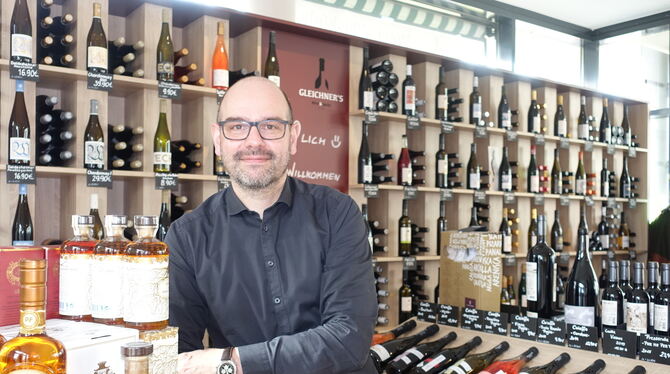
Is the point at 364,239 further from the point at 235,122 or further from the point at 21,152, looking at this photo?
the point at 21,152

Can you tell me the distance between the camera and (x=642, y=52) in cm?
642

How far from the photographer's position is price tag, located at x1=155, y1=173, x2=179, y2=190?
10.3 feet

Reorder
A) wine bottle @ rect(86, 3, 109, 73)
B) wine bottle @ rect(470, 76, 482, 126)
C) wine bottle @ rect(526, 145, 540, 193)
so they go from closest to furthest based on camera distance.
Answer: wine bottle @ rect(86, 3, 109, 73) → wine bottle @ rect(470, 76, 482, 126) → wine bottle @ rect(526, 145, 540, 193)

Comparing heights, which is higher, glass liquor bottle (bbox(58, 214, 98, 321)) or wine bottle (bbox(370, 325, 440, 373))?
glass liquor bottle (bbox(58, 214, 98, 321))

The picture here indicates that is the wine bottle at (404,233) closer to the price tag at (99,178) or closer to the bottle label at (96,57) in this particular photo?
the price tag at (99,178)

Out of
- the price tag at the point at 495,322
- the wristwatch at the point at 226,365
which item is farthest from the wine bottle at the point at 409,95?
the wristwatch at the point at 226,365

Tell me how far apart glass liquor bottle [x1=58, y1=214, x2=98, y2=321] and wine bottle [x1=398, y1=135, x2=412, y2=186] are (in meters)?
3.02

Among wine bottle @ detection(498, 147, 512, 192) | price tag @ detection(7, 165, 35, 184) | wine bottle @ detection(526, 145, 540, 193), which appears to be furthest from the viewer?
wine bottle @ detection(526, 145, 540, 193)

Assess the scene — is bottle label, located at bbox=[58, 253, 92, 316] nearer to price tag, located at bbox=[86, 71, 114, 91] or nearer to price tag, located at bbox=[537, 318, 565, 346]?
price tag, located at bbox=[537, 318, 565, 346]

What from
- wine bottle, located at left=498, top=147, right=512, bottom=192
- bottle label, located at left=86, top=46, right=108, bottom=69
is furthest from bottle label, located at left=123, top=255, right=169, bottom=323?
wine bottle, located at left=498, top=147, right=512, bottom=192

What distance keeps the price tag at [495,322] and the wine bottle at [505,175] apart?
219 cm

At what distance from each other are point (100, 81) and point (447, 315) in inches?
75.6

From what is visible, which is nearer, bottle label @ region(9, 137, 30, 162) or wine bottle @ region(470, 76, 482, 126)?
bottle label @ region(9, 137, 30, 162)

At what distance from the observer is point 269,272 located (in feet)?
6.05
